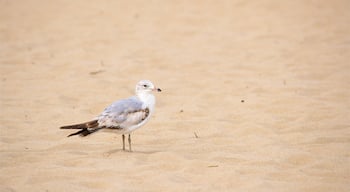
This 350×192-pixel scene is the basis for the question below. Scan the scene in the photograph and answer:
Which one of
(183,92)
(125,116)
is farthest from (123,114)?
(183,92)

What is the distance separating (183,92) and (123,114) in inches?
111

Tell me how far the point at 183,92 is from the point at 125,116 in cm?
281

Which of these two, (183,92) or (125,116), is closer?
(125,116)

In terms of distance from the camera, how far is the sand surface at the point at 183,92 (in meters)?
5.23

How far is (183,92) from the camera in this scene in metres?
8.66

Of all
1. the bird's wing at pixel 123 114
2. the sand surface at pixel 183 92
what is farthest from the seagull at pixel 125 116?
the sand surface at pixel 183 92

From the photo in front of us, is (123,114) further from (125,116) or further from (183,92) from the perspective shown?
(183,92)

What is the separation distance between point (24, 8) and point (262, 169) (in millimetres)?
10927

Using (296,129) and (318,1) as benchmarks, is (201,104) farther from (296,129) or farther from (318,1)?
(318,1)

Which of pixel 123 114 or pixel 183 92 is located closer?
pixel 123 114

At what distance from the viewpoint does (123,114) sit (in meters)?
5.94

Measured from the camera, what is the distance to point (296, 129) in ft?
22.2

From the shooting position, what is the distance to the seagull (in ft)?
19.0

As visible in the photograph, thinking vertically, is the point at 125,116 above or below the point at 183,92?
above
